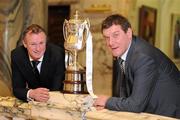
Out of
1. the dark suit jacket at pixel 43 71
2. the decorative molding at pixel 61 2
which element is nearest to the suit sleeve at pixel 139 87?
the dark suit jacket at pixel 43 71

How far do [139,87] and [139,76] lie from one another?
0.24ft

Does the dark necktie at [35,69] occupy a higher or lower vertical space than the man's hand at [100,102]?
higher

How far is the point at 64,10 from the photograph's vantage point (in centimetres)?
755

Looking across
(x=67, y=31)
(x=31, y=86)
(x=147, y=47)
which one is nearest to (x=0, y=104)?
(x=31, y=86)

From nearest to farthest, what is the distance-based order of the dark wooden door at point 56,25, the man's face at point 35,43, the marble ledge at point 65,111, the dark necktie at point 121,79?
the marble ledge at point 65,111
the dark necktie at point 121,79
the man's face at point 35,43
the dark wooden door at point 56,25

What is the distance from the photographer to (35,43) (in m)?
3.03

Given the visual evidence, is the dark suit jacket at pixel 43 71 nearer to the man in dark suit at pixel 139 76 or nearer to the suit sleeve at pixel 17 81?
the suit sleeve at pixel 17 81

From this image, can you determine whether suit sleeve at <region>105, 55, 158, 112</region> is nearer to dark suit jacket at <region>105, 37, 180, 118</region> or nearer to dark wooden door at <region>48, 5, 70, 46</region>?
dark suit jacket at <region>105, 37, 180, 118</region>

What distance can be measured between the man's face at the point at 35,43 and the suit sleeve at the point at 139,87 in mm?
706

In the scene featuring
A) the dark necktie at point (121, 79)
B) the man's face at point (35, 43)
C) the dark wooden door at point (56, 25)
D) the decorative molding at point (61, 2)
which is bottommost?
the dark necktie at point (121, 79)

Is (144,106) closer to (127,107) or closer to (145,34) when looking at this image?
(127,107)

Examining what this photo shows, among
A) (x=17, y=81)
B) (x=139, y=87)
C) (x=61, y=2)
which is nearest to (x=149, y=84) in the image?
(x=139, y=87)

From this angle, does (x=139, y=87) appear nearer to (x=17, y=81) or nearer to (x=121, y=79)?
(x=121, y=79)

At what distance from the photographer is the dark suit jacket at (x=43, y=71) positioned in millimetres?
3268
